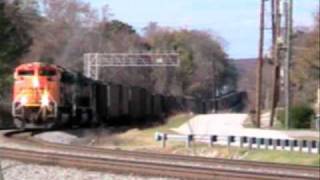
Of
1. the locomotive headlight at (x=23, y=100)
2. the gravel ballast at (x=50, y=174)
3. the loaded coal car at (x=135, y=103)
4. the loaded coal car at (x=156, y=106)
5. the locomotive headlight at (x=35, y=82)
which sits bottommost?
the loaded coal car at (x=156, y=106)

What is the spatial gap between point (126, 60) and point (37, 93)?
55.9 m

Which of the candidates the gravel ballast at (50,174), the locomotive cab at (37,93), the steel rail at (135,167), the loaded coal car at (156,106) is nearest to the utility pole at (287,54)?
the loaded coal car at (156,106)

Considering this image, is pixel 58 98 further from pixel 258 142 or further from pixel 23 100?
pixel 258 142

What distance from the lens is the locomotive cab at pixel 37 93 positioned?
41.5 metres

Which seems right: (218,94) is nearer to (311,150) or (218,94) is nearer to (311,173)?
(311,150)

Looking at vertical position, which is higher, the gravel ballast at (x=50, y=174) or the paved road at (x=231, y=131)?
the gravel ballast at (x=50, y=174)

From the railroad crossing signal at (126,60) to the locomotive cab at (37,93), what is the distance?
48.9 meters

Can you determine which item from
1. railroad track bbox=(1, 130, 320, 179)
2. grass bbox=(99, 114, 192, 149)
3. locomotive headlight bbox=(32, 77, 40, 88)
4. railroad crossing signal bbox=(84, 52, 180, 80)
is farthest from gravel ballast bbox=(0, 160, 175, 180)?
railroad crossing signal bbox=(84, 52, 180, 80)

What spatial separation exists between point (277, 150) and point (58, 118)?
42.9ft

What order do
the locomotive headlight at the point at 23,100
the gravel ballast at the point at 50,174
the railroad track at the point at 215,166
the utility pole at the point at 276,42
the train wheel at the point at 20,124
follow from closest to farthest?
1. the railroad track at the point at 215,166
2. the gravel ballast at the point at 50,174
3. the locomotive headlight at the point at 23,100
4. the train wheel at the point at 20,124
5. the utility pole at the point at 276,42

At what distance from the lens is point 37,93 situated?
42.0 m

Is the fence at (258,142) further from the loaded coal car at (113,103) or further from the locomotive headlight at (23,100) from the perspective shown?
the loaded coal car at (113,103)

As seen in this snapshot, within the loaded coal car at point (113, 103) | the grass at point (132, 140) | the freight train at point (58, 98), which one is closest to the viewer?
the grass at point (132, 140)

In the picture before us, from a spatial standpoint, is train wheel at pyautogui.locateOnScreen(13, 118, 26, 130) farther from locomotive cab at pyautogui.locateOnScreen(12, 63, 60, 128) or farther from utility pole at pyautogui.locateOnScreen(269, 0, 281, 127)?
utility pole at pyautogui.locateOnScreen(269, 0, 281, 127)
